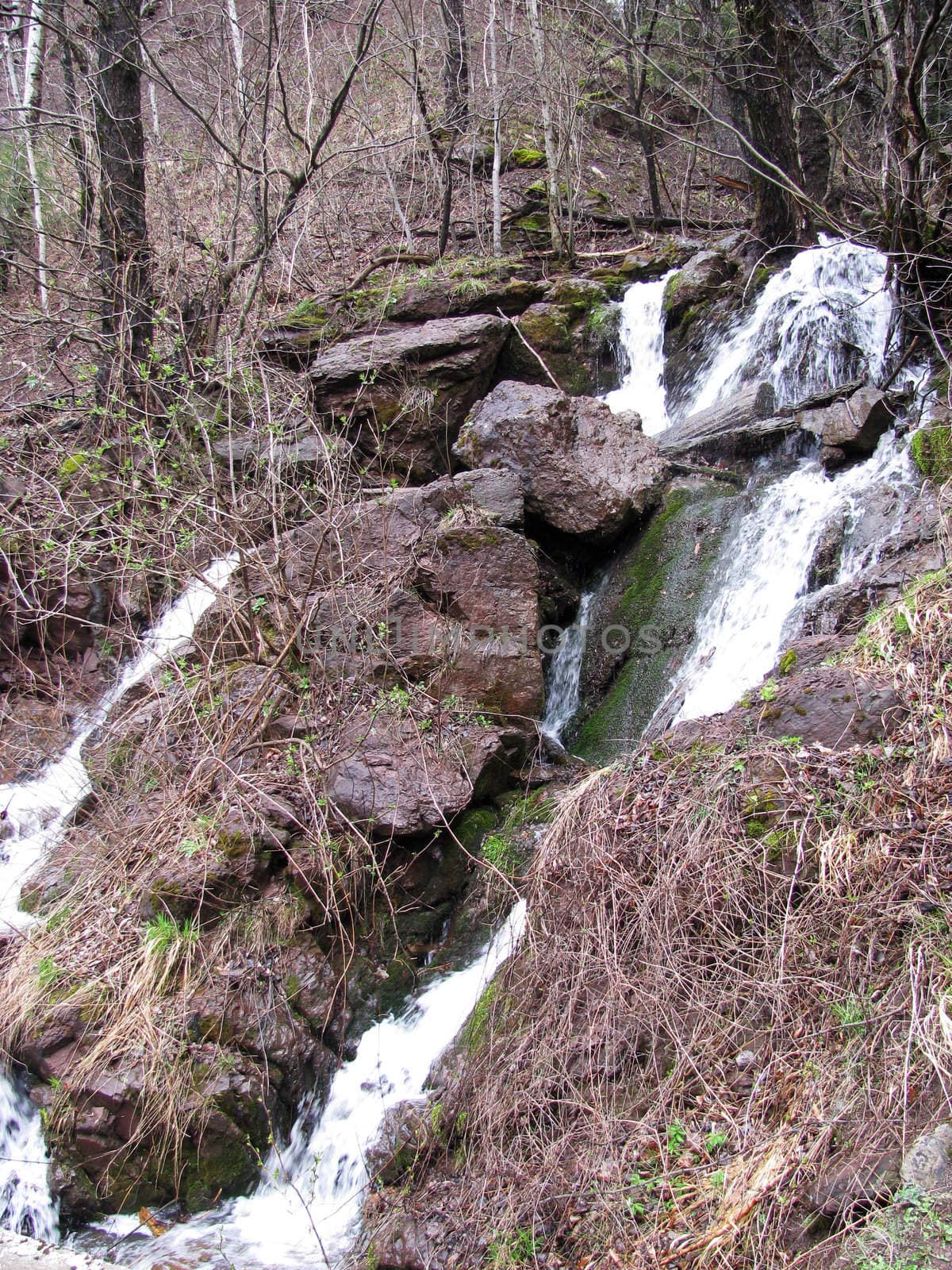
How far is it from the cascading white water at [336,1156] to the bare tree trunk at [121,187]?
5985mm

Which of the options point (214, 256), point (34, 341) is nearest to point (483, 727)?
point (214, 256)

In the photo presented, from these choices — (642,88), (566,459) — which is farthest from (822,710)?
(642,88)

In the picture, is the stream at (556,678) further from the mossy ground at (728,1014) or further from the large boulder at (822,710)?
the large boulder at (822,710)

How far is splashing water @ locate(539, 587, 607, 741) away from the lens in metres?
6.67

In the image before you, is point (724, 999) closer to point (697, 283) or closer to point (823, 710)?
point (823, 710)

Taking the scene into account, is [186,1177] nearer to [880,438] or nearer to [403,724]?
[403,724]

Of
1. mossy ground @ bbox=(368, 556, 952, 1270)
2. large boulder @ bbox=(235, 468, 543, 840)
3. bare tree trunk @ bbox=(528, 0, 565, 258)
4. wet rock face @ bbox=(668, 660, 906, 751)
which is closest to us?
mossy ground @ bbox=(368, 556, 952, 1270)

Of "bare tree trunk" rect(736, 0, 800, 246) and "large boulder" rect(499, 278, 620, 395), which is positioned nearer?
"bare tree trunk" rect(736, 0, 800, 246)

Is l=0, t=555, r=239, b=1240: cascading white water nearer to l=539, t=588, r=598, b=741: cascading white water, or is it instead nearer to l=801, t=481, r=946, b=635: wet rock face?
l=539, t=588, r=598, b=741: cascading white water

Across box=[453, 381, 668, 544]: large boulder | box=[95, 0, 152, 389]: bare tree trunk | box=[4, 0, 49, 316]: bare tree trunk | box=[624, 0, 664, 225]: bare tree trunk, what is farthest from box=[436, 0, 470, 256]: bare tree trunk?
box=[453, 381, 668, 544]: large boulder

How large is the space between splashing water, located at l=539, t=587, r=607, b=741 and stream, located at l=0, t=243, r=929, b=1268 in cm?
1

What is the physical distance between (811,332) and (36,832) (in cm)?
762

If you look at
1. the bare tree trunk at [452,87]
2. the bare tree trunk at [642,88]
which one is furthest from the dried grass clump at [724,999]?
the bare tree trunk at [642,88]

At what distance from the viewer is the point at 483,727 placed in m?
5.74
